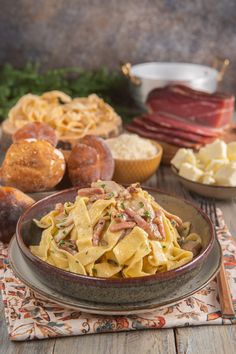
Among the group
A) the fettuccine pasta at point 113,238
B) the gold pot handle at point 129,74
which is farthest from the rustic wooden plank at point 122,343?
the gold pot handle at point 129,74

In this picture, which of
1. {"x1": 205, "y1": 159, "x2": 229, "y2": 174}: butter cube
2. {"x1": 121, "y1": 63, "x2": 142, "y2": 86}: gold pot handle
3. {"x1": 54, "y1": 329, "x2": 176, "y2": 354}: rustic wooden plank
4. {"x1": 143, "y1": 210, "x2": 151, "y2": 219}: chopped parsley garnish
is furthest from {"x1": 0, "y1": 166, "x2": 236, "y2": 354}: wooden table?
{"x1": 121, "y1": 63, "x2": 142, "y2": 86}: gold pot handle

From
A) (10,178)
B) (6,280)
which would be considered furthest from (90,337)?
(10,178)

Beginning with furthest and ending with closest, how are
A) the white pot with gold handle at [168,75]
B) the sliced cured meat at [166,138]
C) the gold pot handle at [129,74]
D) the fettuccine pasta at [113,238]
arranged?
1. the gold pot handle at [129,74]
2. the white pot with gold handle at [168,75]
3. the sliced cured meat at [166,138]
4. the fettuccine pasta at [113,238]

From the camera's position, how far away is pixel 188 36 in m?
5.14

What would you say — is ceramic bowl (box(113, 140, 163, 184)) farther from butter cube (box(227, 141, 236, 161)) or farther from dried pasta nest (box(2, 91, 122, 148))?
dried pasta nest (box(2, 91, 122, 148))

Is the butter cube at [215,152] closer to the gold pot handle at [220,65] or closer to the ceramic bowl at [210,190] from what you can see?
the ceramic bowl at [210,190]

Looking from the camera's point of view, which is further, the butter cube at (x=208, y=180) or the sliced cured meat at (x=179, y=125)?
the sliced cured meat at (x=179, y=125)

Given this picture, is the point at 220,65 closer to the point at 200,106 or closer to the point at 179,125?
the point at 200,106

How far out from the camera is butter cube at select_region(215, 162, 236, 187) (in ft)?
10.2

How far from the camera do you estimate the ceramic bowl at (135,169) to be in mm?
3281

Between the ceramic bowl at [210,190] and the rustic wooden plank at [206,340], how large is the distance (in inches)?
46.8

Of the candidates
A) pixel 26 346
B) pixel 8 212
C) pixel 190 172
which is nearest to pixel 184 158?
pixel 190 172

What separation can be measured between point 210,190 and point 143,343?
4.51 ft

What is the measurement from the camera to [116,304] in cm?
195
